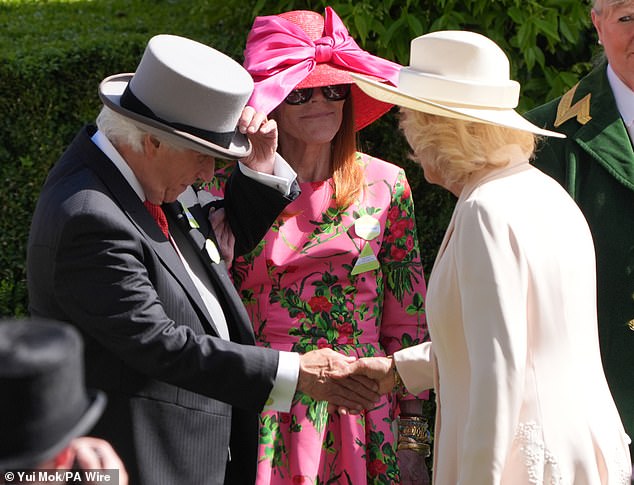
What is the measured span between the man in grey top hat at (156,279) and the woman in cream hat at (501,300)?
0.59 meters

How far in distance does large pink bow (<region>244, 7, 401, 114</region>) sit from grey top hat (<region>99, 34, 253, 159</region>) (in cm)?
50

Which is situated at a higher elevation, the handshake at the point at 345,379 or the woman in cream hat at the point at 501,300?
the woman in cream hat at the point at 501,300

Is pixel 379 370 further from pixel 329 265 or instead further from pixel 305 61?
pixel 305 61

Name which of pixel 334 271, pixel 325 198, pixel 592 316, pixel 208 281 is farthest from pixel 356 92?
pixel 592 316

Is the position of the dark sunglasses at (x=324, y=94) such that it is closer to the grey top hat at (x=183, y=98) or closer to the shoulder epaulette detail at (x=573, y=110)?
the grey top hat at (x=183, y=98)

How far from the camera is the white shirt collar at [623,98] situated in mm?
3816

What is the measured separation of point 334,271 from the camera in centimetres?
393

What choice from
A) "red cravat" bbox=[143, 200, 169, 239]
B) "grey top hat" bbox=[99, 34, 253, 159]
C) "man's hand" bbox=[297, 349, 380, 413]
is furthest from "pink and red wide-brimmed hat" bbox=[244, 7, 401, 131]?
"man's hand" bbox=[297, 349, 380, 413]

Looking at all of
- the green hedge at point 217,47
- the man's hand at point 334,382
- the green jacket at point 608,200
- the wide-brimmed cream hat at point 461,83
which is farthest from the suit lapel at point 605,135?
the man's hand at point 334,382

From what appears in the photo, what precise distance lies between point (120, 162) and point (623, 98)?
Answer: 1717 mm

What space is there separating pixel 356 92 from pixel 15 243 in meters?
1.77

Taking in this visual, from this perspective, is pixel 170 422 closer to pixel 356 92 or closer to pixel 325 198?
pixel 325 198

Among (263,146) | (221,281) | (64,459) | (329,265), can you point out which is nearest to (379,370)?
(329,265)

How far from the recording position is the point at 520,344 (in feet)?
9.36
